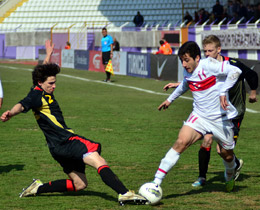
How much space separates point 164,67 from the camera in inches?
985

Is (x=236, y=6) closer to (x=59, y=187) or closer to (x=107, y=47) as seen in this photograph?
(x=107, y=47)

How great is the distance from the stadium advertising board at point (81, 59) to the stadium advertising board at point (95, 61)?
0.48m

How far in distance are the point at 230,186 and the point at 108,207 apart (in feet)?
5.35

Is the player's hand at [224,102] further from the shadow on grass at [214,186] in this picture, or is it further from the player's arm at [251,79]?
the shadow on grass at [214,186]

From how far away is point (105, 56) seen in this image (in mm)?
24875

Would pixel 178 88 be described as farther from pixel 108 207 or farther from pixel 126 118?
pixel 126 118

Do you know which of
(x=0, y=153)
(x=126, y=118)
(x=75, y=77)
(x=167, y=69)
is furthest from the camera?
(x=75, y=77)

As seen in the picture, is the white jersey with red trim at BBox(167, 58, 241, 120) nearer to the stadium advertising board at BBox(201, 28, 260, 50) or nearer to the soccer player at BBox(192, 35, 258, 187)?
the soccer player at BBox(192, 35, 258, 187)

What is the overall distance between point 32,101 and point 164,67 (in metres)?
19.2

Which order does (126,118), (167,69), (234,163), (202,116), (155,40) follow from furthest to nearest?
(155,40) → (167,69) → (126,118) → (234,163) → (202,116)

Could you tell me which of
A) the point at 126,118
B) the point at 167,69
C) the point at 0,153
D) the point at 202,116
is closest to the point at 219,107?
the point at 202,116

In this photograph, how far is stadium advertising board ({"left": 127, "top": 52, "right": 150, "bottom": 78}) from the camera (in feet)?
87.2

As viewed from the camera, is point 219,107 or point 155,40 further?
point 155,40

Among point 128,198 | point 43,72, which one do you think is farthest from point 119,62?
point 128,198
